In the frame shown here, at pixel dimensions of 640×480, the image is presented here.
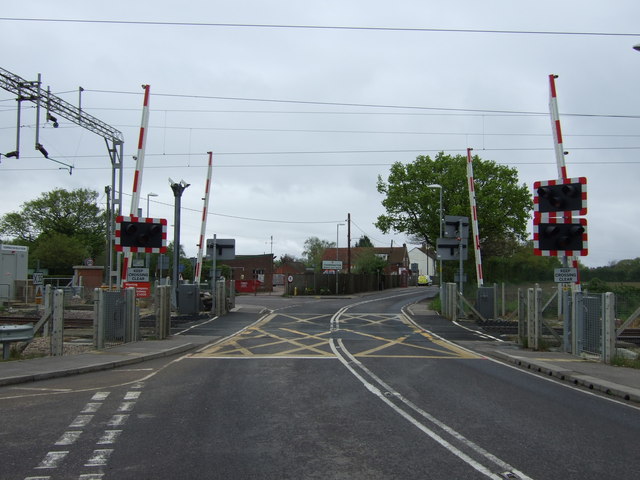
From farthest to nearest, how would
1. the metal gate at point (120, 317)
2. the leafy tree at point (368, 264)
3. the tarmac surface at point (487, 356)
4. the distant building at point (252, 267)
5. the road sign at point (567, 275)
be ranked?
the distant building at point (252, 267) → the leafy tree at point (368, 264) → the metal gate at point (120, 317) → the road sign at point (567, 275) → the tarmac surface at point (487, 356)

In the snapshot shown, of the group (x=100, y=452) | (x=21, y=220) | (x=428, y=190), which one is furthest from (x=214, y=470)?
(x=21, y=220)

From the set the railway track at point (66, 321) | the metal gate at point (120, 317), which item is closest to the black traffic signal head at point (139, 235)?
the metal gate at point (120, 317)

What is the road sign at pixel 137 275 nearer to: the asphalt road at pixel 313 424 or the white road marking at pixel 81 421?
the asphalt road at pixel 313 424

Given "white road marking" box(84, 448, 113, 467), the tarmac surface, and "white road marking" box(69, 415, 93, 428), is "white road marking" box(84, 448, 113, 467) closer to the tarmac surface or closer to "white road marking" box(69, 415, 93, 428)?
"white road marking" box(69, 415, 93, 428)

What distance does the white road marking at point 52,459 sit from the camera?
5.05 m

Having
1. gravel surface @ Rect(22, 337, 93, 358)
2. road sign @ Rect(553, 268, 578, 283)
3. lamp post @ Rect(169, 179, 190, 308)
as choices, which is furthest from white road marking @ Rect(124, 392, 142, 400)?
lamp post @ Rect(169, 179, 190, 308)

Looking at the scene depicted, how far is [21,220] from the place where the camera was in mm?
80625

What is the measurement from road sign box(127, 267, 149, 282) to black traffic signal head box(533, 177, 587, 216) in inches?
411

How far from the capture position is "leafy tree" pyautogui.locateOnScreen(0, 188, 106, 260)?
80.5m

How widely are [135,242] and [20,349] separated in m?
3.76

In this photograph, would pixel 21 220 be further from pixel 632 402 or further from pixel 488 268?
pixel 632 402

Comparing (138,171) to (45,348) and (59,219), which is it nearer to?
(45,348)

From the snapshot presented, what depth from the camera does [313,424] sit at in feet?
21.5

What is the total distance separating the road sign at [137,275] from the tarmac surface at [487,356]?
1.68 meters
